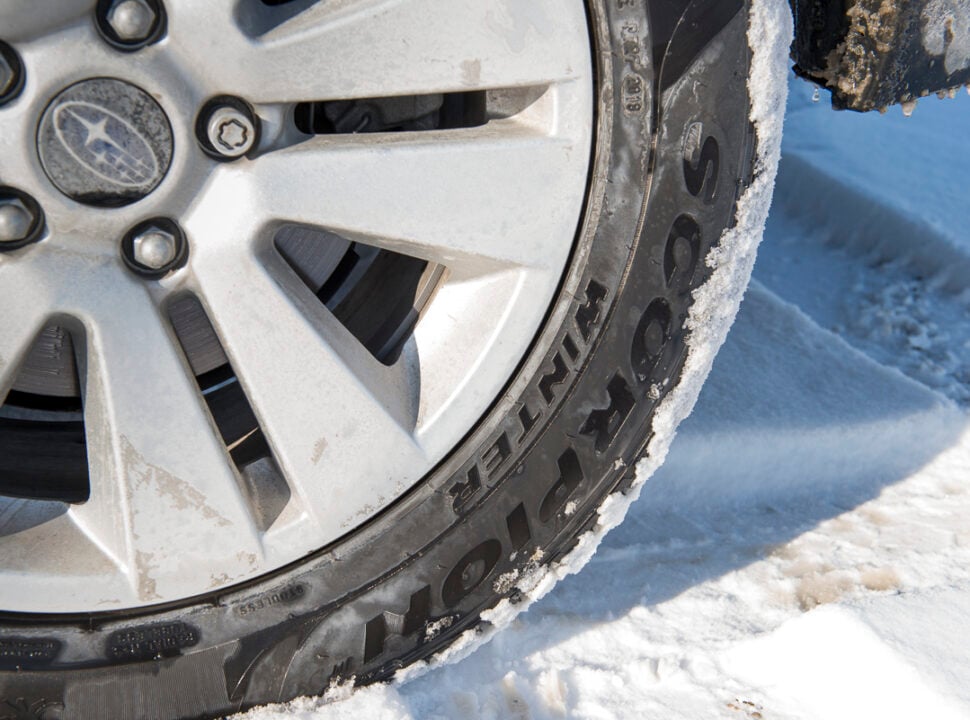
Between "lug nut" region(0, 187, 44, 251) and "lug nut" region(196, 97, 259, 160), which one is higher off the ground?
"lug nut" region(196, 97, 259, 160)

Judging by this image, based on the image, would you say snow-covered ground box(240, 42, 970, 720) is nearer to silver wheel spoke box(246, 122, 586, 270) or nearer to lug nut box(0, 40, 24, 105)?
silver wheel spoke box(246, 122, 586, 270)

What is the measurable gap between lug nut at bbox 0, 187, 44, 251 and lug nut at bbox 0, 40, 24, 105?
10cm

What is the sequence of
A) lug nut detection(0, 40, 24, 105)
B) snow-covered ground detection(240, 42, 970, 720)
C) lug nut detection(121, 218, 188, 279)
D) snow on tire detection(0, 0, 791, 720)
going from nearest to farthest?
lug nut detection(0, 40, 24, 105), lug nut detection(121, 218, 188, 279), snow on tire detection(0, 0, 791, 720), snow-covered ground detection(240, 42, 970, 720)

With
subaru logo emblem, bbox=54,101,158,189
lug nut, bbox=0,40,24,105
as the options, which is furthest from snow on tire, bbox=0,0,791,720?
lug nut, bbox=0,40,24,105

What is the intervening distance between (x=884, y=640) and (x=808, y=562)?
329 millimetres

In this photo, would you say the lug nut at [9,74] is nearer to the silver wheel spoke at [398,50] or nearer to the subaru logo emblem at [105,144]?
the subaru logo emblem at [105,144]

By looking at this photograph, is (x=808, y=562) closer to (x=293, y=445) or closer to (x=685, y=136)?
(x=685, y=136)

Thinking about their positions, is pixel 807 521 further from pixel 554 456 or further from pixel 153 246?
pixel 153 246

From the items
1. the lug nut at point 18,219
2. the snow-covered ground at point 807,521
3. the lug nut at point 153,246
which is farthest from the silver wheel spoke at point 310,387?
the snow-covered ground at point 807,521

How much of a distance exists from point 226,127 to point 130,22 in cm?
14

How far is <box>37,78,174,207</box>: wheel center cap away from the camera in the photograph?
1.03m

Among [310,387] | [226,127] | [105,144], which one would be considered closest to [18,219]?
[105,144]

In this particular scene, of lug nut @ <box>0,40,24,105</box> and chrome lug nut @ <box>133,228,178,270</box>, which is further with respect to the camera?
chrome lug nut @ <box>133,228,178,270</box>

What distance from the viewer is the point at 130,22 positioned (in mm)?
1013
